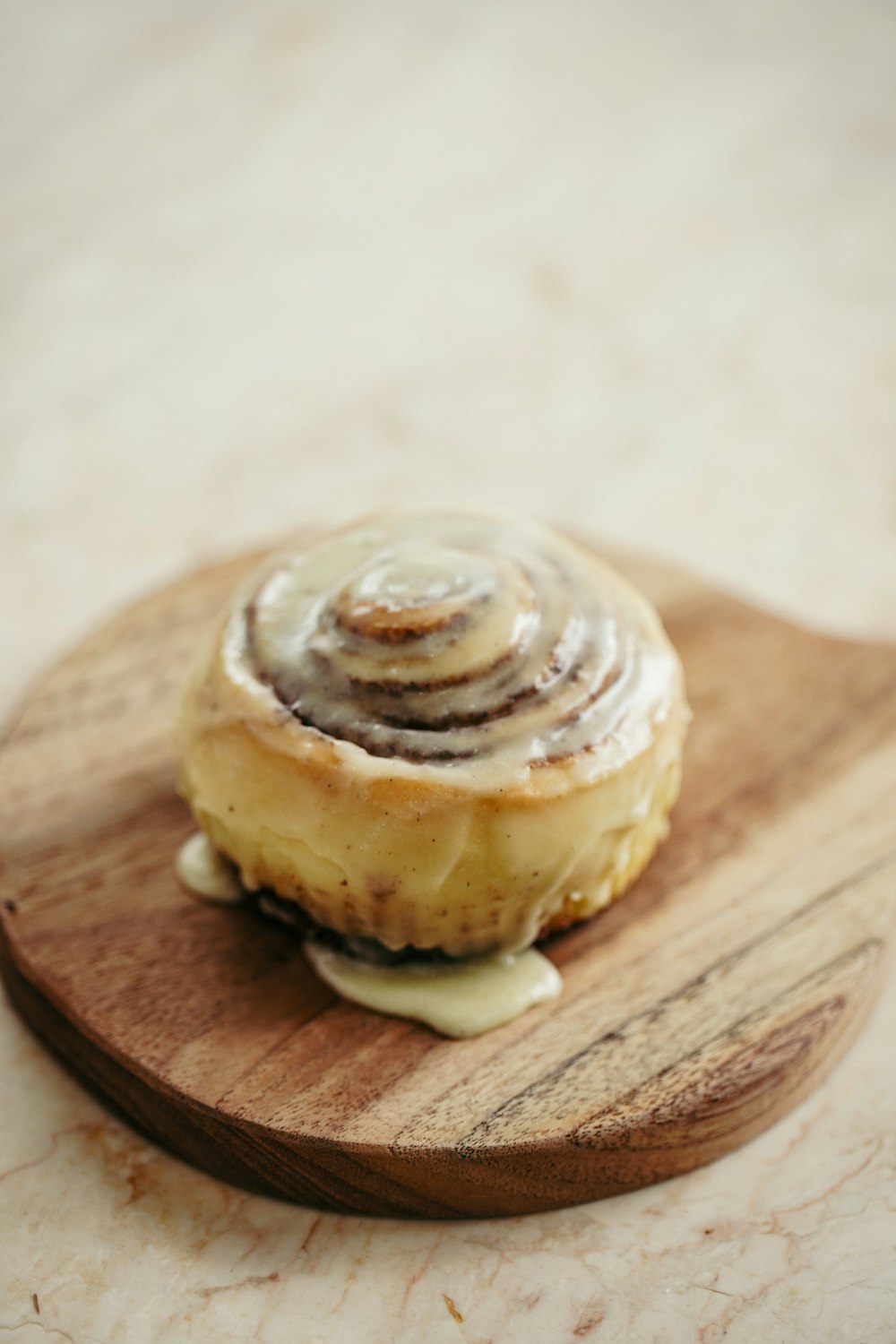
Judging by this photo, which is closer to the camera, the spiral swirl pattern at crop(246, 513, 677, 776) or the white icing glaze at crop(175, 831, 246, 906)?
the spiral swirl pattern at crop(246, 513, 677, 776)

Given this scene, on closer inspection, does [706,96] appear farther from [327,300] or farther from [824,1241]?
[824,1241]

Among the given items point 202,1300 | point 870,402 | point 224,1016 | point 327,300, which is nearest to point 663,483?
point 870,402

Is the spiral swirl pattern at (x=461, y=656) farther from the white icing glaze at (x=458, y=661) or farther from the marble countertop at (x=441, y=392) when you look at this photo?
the marble countertop at (x=441, y=392)

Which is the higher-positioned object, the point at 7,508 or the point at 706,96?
the point at 7,508

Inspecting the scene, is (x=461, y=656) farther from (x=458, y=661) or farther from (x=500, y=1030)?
(x=500, y=1030)

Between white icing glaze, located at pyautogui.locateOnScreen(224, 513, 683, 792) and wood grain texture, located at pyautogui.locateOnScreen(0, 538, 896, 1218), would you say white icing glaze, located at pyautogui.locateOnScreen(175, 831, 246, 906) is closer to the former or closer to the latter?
wood grain texture, located at pyautogui.locateOnScreen(0, 538, 896, 1218)

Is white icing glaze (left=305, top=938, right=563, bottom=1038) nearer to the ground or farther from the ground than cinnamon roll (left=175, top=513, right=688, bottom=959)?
nearer to the ground

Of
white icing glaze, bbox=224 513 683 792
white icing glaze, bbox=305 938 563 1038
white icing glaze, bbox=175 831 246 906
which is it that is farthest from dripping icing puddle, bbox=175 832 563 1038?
white icing glaze, bbox=224 513 683 792
